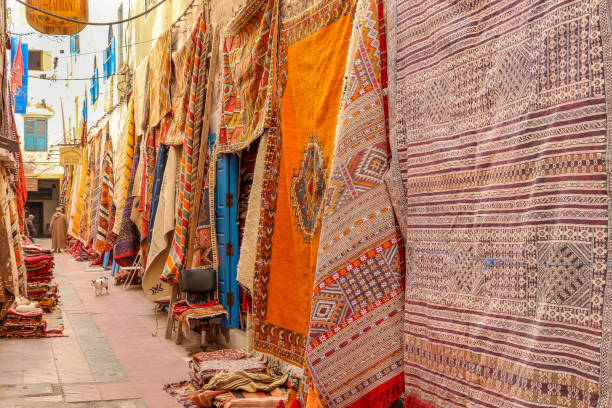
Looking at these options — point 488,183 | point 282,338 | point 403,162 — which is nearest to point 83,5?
point 282,338

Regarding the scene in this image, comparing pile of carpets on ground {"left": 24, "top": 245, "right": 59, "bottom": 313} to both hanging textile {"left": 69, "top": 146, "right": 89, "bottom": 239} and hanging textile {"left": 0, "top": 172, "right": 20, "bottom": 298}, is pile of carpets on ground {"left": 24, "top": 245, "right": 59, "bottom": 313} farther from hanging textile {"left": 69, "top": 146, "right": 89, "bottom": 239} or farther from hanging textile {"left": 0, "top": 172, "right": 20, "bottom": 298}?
hanging textile {"left": 69, "top": 146, "right": 89, "bottom": 239}

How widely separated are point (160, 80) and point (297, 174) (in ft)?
15.2

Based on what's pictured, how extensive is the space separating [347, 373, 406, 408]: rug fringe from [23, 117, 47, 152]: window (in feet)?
95.0

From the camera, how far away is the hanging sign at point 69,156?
61.2 ft

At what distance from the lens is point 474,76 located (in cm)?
224

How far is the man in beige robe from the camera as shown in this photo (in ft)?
66.3

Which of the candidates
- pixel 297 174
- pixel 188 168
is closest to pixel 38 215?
pixel 188 168

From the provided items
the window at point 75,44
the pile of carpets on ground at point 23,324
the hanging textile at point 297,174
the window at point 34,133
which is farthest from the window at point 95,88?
the hanging textile at point 297,174

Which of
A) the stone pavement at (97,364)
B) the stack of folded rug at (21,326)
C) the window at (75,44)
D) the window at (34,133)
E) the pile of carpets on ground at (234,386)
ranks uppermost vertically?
the window at (75,44)

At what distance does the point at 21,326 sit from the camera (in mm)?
6898

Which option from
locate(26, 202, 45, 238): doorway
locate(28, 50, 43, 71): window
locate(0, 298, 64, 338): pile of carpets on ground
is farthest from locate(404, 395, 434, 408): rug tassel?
locate(26, 202, 45, 238): doorway

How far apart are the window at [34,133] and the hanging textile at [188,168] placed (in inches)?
963

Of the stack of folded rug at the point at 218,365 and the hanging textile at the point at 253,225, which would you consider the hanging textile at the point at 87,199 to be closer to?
the stack of folded rug at the point at 218,365

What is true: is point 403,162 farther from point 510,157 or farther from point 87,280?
point 87,280
